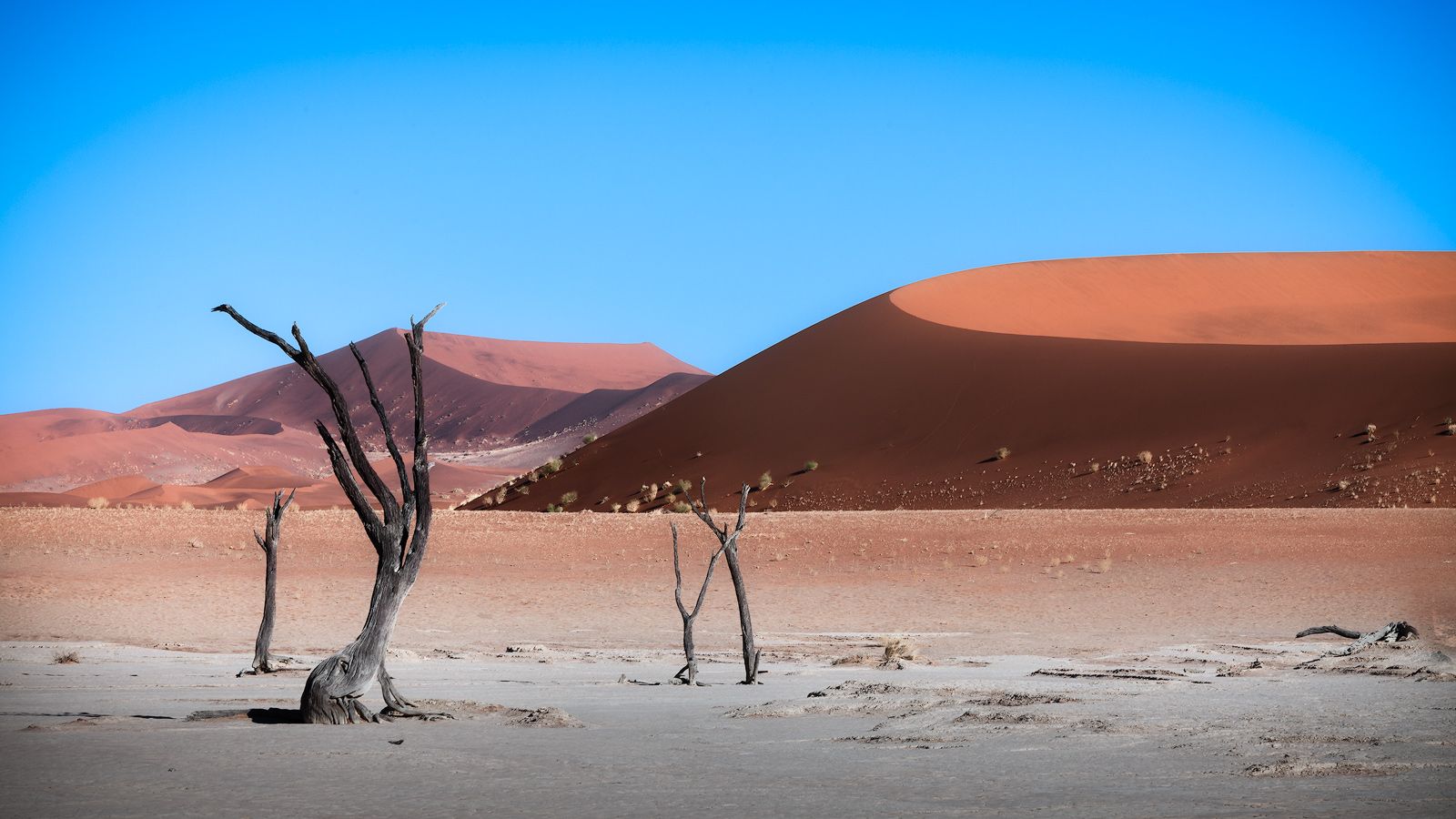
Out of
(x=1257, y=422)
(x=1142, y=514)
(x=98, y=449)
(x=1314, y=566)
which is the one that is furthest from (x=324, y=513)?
(x=98, y=449)

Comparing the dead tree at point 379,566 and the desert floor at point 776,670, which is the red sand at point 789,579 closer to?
the desert floor at point 776,670

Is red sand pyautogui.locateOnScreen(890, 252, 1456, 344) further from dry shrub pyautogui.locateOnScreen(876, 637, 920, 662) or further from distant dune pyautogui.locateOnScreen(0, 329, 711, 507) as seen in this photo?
dry shrub pyautogui.locateOnScreen(876, 637, 920, 662)

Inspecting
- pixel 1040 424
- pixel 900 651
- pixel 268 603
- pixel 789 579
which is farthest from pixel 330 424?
pixel 900 651

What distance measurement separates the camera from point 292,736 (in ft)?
28.6

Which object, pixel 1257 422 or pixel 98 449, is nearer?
pixel 1257 422

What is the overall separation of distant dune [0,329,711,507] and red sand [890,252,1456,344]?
101 ft

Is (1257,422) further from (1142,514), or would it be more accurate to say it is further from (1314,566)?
(1314,566)

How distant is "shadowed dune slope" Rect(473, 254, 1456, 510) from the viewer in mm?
38188

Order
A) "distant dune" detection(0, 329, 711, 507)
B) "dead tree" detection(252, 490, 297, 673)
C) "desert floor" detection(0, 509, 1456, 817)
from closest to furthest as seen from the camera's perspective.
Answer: "desert floor" detection(0, 509, 1456, 817) → "dead tree" detection(252, 490, 297, 673) → "distant dune" detection(0, 329, 711, 507)

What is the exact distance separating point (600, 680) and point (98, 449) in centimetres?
7791

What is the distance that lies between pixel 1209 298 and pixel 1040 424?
2711 cm

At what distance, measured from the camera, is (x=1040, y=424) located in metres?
47.3

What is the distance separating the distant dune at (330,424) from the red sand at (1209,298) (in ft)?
101

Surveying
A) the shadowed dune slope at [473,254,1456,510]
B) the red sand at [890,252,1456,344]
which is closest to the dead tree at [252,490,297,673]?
the shadowed dune slope at [473,254,1456,510]
